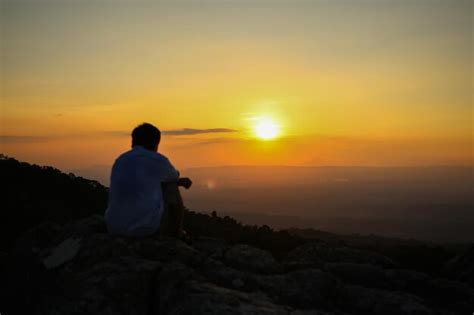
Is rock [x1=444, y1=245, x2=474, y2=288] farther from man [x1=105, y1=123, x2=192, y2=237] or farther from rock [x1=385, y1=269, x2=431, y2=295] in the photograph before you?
man [x1=105, y1=123, x2=192, y2=237]

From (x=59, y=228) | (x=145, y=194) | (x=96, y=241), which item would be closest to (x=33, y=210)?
(x=59, y=228)

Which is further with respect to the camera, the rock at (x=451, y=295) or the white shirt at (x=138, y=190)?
the white shirt at (x=138, y=190)

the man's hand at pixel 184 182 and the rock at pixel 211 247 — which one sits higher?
the man's hand at pixel 184 182

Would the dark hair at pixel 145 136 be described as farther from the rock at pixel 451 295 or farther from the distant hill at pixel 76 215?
the distant hill at pixel 76 215

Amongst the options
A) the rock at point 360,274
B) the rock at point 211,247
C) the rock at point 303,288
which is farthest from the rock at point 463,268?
the rock at point 211,247

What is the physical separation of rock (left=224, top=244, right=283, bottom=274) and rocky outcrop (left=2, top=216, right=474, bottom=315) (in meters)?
0.02

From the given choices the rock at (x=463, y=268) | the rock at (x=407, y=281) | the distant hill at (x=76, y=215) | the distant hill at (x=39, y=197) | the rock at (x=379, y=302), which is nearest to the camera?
the rock at (x=379, y=302)

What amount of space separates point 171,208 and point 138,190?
2.80 ft

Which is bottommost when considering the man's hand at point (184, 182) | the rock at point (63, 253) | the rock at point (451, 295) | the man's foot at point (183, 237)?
the rock at point (451, 295)

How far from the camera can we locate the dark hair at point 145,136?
766 centimetres

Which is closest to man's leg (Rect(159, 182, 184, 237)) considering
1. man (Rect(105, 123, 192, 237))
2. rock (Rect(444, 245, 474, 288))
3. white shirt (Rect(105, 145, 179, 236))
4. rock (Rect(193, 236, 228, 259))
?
man (Rect(105, 123, 192, 237))

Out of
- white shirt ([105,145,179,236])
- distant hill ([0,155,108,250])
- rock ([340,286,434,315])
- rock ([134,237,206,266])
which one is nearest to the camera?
rock ([340,286,434,315])

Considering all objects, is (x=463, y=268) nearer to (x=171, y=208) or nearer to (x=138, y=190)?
(x=171, y=208)

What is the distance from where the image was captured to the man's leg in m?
7.67
